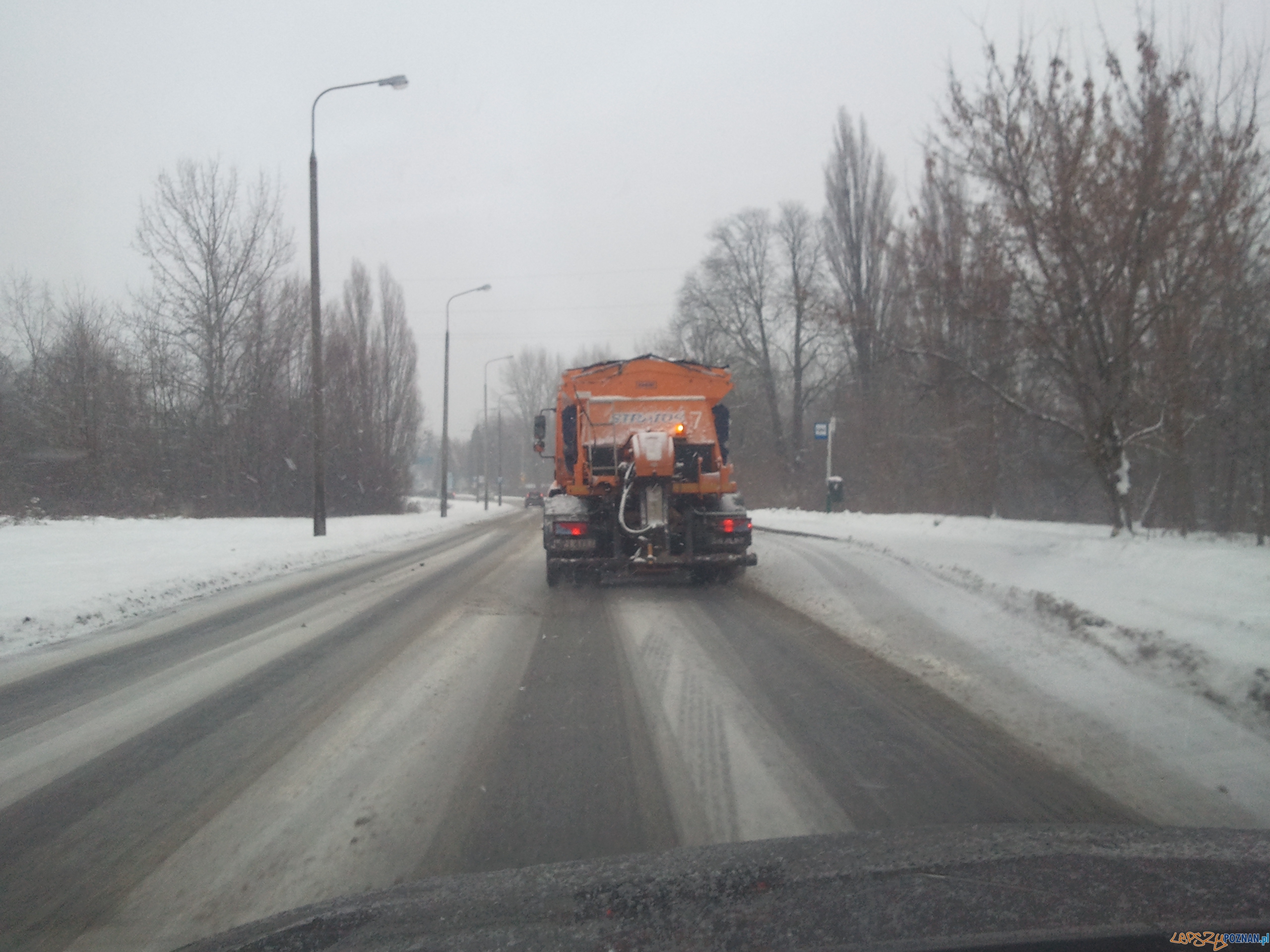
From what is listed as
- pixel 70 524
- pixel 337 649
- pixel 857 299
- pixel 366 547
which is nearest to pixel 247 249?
pixel 70 524

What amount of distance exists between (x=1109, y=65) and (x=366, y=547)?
54.6 ft

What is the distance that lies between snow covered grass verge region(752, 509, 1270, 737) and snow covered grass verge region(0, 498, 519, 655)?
29.7 feet

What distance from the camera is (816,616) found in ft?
28.4

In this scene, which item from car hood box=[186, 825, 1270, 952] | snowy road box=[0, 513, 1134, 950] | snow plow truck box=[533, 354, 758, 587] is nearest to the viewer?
car hood box=[186, 825, 1270, 952]

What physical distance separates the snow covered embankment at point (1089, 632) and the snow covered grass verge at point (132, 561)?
767 centimetres

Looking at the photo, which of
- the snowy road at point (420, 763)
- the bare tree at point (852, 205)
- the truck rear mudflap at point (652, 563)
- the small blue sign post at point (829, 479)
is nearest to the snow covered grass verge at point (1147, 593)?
the snowy road at point (420, 763)

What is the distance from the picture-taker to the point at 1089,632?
6.36 m

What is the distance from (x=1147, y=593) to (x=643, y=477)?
5.86 metres

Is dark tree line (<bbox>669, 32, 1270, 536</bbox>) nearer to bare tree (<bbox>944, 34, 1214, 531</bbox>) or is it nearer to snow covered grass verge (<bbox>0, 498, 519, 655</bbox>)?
bare tree (<bbox>944, 34, 1214, 531</bbox>)

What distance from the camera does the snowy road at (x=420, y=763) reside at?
3137 mm

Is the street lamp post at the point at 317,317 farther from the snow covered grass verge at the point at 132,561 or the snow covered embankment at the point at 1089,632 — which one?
the snow covered embankment at the point at 1089,632

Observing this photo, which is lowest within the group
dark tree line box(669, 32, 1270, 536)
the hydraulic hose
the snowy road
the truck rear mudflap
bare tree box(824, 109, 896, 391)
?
the snowy road

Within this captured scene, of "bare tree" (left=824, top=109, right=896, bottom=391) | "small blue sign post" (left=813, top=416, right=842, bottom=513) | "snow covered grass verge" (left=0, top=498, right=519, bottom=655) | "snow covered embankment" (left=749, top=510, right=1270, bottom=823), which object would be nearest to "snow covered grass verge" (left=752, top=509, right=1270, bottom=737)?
"snow covered embankment" (left=749, top=510, right=1270, bottom=823)

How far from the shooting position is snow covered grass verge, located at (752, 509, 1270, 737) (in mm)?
4984
